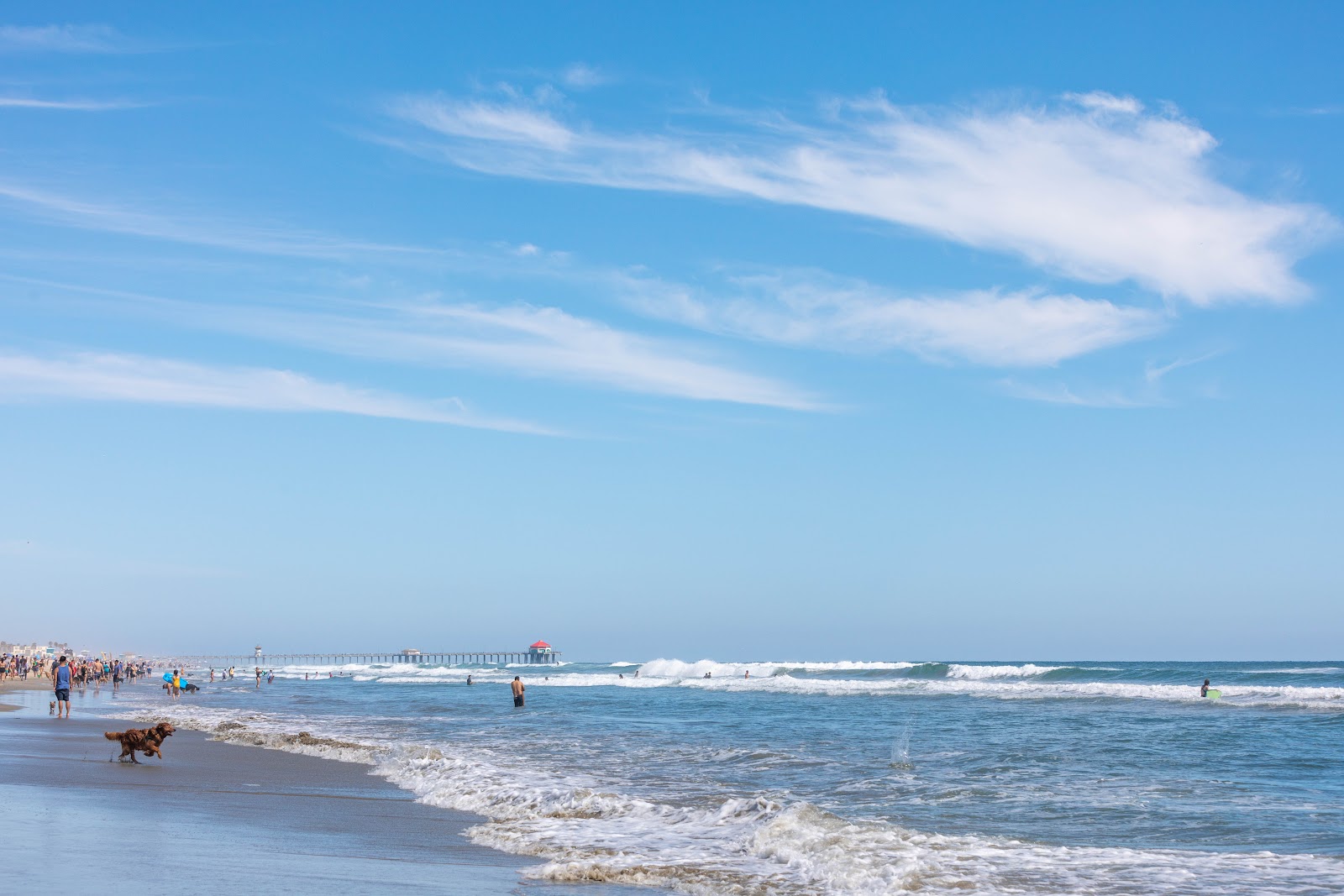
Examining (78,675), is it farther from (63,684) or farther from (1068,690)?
(1068,690)

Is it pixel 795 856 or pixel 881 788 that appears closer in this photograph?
pixel 795 856

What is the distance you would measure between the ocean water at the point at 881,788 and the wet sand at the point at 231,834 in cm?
68

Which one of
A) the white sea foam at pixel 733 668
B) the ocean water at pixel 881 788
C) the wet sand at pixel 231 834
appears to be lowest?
the white sea foam at pixel 733 668

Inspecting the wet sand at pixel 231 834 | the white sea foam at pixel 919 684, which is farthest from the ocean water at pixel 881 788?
the white sea foam at pixel 919 684

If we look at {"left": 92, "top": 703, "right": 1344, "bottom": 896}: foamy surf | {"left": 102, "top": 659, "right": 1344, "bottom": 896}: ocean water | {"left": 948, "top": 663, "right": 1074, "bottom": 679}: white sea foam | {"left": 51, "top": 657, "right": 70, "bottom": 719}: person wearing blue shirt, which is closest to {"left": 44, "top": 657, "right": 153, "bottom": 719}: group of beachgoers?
{"left": 51, "top": 657, "right": 70, "bottom": 719}: person wearing blue shirt

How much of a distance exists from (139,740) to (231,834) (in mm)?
7821

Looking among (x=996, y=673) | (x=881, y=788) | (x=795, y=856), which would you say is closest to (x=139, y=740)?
(x=881, y=788)

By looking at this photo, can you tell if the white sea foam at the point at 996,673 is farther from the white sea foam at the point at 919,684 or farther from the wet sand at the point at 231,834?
the wet sand at the point at 231,834

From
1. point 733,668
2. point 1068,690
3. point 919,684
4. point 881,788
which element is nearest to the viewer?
point 881,788

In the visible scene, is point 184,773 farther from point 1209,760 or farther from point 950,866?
point 1209,760

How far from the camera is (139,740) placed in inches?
655

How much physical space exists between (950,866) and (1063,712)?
28085 millimetres

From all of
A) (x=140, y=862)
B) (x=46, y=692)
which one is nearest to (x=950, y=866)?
(x=140, y=862)

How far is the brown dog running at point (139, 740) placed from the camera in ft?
54.3
